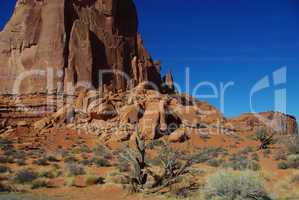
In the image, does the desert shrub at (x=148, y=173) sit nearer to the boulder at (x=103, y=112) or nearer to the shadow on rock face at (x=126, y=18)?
the boulder at (x=103, y=112)

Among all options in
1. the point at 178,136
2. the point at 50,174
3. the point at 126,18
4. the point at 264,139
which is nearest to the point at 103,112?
the point at 178,136

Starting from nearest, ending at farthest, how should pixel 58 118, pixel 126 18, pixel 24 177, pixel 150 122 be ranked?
pixel 24 177, pixel 150 122, pixel 58 118, pixel 126 18

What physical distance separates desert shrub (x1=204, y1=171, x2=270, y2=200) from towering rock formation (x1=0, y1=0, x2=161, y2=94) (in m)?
30.9

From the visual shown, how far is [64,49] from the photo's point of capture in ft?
130

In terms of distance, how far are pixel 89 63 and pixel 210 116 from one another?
18346 mm

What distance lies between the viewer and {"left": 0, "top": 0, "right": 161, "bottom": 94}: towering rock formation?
38.8 metres

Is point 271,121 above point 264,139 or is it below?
above

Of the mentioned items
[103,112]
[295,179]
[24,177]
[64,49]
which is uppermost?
[64,49]

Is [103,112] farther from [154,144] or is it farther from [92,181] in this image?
[92,181]

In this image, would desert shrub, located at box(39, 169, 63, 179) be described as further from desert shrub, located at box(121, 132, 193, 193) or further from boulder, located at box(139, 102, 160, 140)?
boulder, located at box(139, 102, 160, 140)

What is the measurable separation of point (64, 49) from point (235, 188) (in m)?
34.1

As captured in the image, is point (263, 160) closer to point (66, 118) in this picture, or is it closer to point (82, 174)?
point (82, 174)

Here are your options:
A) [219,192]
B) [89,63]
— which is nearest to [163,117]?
[89,63]

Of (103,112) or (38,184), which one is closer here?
(38,184)
